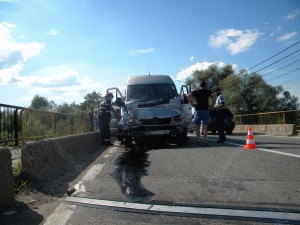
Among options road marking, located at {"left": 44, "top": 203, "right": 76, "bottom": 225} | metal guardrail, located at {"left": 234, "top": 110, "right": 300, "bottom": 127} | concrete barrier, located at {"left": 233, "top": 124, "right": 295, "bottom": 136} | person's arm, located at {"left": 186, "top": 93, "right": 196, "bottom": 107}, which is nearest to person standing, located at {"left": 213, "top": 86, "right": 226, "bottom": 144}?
person's arm, located at {"left": 186, "top": 93, "right": 196, "bottom": 107}

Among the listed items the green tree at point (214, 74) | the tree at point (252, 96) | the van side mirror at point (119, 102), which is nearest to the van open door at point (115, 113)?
the van side mirror at point (119, 102)

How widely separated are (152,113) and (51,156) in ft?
15.7

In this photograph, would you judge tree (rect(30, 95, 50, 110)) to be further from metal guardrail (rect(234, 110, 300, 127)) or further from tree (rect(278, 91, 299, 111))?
metal guardrail (rect(234, 110, 300, 127))

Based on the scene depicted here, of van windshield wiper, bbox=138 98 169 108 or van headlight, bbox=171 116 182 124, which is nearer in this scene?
van headlight, bbox=171 116 182 124

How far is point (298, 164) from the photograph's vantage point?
631 centimetres

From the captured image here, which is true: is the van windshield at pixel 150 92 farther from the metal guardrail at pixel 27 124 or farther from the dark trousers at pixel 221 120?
the metal guardrail at pixel 27 124

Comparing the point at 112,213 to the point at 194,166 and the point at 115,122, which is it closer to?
the point at 194,166

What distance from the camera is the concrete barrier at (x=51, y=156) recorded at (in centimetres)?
554

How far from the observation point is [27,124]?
30.7ft

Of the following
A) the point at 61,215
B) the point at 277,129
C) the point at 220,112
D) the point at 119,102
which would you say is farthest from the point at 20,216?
the point at 277,129

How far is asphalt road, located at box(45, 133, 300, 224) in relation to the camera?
3.65 meters

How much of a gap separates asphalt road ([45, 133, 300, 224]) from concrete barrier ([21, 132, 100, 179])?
60 cm

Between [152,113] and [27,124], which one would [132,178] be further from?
[152,113]

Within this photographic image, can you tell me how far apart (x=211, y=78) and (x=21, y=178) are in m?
73.7
